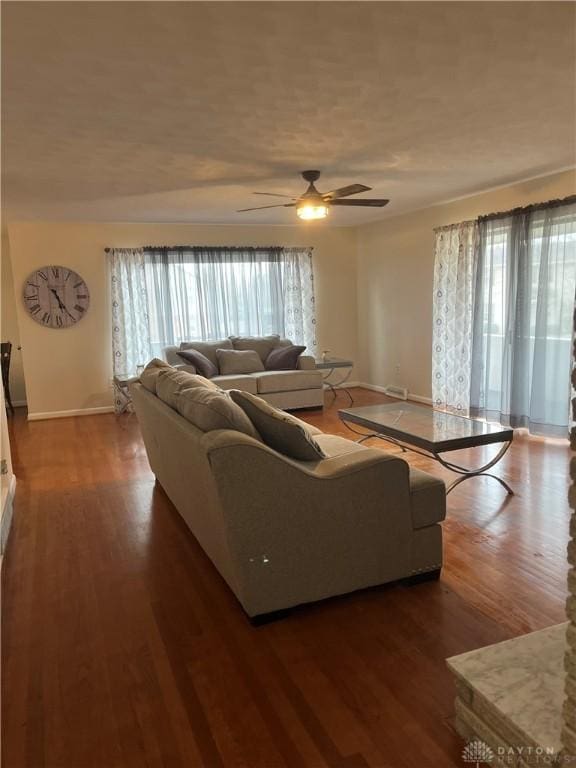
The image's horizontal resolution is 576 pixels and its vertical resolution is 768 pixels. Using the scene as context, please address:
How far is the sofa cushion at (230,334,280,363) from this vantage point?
6828mm

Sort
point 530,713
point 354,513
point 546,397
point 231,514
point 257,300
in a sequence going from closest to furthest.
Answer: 1. point 530,713
2. point 231,514
3. point 354,513
4. point 546,397
5. point 257,300

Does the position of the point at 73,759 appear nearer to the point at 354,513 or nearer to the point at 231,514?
the point at 231,514

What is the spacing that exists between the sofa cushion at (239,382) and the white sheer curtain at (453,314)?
2.12m

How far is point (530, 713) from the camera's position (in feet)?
4.83

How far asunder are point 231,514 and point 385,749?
93 cm

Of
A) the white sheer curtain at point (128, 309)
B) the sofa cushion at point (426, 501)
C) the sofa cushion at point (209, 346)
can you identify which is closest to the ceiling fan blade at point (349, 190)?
the sofa cushion at point (426, 501)

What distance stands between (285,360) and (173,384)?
376cm

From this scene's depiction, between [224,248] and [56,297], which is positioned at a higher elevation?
[224,248]

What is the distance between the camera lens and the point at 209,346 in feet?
22.0

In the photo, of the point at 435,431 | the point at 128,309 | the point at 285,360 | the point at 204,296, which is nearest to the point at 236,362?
the point at 285,360

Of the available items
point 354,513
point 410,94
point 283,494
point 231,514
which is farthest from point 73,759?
point 410,94

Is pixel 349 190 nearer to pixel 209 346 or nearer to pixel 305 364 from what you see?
pixel 305 364

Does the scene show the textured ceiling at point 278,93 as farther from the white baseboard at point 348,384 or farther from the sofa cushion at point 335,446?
the white baseboard at point 348,384

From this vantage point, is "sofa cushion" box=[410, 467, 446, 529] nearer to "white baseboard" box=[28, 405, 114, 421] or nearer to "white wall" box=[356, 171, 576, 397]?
"white wall" box=[356, 171, 576, 397]
